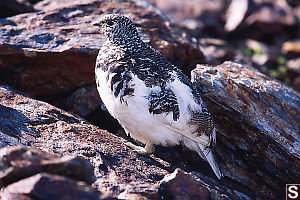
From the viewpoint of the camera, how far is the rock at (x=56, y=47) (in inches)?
201

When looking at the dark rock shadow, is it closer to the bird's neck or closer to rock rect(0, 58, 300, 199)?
rock rect(0, 58, 300, 199)

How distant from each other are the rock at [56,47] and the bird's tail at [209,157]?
1934 millimetres

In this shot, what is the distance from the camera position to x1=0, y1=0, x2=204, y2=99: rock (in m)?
5.10

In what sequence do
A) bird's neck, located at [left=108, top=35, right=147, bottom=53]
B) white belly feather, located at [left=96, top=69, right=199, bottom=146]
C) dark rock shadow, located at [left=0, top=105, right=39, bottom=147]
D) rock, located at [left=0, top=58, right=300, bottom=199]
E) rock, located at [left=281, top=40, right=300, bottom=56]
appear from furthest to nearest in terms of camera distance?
rock, located at [left=281, top=40, right=300, bottom=56], bird's neck, located at [left=108, top=35, right=147, bottom=53], white belly feather, located at [left=96, top=69, right=199, bottom=146], rock, located at [left=0, top=58, right=300, bottom=199], dark rock shadow, located at [left=0, top=105, right=39, bottom=147]

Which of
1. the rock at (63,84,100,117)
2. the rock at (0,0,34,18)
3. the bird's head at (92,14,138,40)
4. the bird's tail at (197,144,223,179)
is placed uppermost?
the rock at (0,0,34,18)

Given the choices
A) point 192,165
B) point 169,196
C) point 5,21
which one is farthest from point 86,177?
point 5,21

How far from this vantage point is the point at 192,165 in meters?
4.67

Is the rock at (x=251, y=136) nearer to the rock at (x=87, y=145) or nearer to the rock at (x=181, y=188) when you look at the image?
the rock at (x=87, y=145)

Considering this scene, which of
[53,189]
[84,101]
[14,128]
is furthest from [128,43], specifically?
[53,189]

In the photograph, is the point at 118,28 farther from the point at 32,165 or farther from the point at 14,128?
the point at 32,165

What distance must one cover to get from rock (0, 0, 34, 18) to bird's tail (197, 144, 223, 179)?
3.75m

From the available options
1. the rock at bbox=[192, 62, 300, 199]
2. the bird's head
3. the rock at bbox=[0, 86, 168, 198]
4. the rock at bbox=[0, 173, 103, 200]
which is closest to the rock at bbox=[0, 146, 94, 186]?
the rock at bbox=[0, 173, 103, 200]

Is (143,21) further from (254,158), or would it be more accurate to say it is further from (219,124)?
(254,158)

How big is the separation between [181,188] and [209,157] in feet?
3.76
